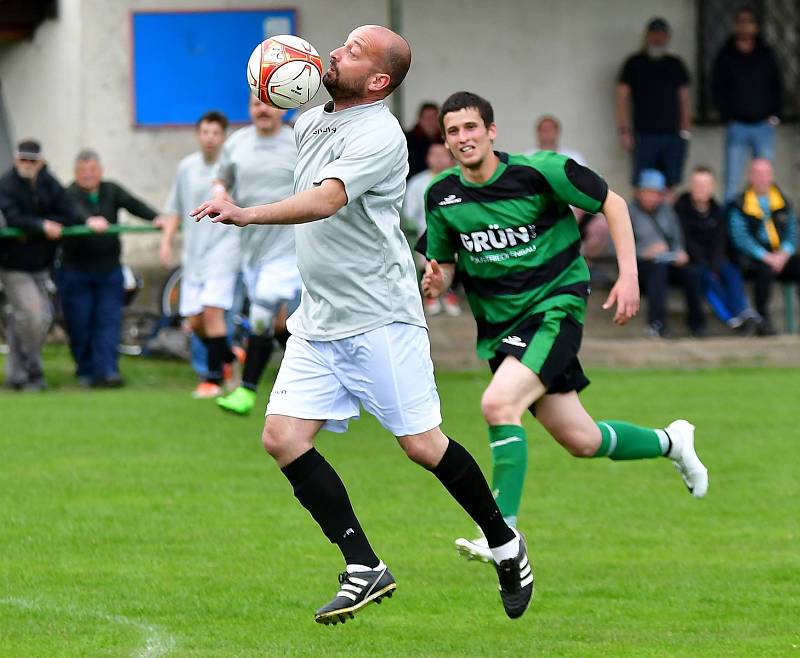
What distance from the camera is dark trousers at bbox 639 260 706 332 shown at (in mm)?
16953

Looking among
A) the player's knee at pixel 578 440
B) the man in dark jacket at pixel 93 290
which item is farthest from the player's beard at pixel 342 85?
the man in dark jacket at pixel 93 290

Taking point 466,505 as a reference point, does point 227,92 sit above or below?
above

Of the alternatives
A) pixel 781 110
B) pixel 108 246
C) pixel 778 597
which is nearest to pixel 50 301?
pixel 108 246

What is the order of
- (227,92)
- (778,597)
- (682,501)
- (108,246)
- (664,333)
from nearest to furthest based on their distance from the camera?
(778,597) < (682,501) < (108,246) < (664,333) < (227,92)

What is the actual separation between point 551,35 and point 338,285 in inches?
536

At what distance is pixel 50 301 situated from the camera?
644 inches

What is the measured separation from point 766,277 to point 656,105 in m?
2.23

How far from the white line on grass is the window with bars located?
13935 mm

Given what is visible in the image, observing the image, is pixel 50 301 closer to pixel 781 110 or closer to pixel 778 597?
pixel 781 110

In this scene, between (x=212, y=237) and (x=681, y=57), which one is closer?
(x=212, y=237)

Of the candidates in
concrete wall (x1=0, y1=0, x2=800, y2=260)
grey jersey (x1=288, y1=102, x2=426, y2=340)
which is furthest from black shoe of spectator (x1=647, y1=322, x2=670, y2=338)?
grey jersey (x1=288, y1=102, x2=426, y2=340)

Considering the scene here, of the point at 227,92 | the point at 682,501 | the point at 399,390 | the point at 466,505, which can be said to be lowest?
the point at 682,501

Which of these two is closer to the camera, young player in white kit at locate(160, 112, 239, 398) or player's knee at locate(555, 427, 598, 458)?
player's knee at locate(555, 427, 598, 458)

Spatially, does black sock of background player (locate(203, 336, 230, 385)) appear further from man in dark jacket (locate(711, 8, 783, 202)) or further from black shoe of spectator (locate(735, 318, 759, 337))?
man in dark jacket (locate(711, 8, 783, 202))
